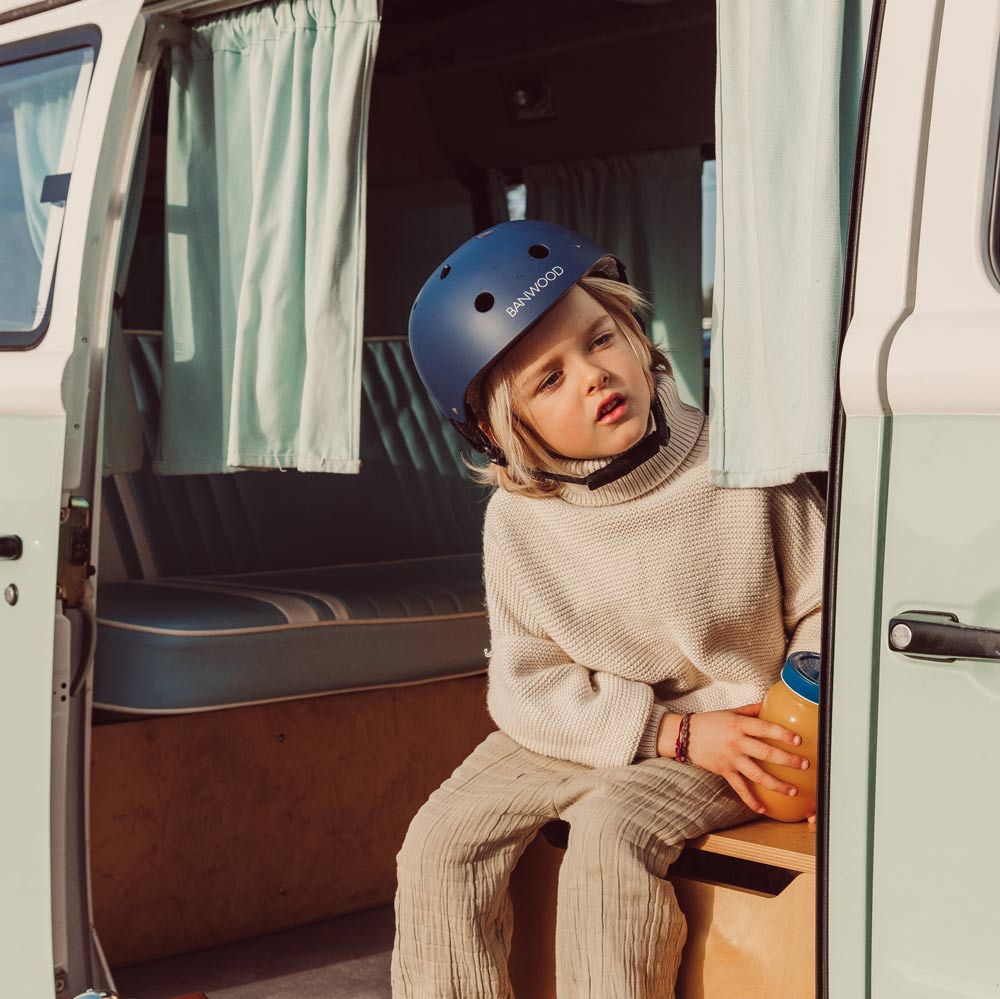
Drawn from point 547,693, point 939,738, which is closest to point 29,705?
point 547,693

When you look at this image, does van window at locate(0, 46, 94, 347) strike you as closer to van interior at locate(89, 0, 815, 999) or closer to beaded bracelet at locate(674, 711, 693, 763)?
van interior at locate(89, 0, 815, 999)

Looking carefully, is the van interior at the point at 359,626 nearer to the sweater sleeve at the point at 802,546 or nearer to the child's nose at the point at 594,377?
the sweater sleeve at the point at 802,546

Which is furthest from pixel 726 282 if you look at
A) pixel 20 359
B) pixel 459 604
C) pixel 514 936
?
pixel 459 604

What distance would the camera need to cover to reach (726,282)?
1955 millimetres

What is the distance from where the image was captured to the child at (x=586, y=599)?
208cm

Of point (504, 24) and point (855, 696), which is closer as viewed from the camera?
point (855, 696)

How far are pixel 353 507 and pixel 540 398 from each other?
208cm

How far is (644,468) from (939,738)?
0.80 m

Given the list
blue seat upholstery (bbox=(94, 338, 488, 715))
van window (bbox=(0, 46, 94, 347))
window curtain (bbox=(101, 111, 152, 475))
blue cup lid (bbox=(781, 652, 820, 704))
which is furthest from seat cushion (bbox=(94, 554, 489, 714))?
blue cup lid (bbox=(781, 652, 820, 704))

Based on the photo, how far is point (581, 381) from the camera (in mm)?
2148

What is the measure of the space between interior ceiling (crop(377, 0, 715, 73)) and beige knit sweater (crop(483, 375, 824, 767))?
6.32 feet

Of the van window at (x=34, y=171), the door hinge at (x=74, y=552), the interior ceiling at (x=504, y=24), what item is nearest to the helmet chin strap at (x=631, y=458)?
the door hinge at (x=74, y=552)

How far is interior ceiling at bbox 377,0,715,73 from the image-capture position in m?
3.86

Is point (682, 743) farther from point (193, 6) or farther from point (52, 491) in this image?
point (193, 6)
